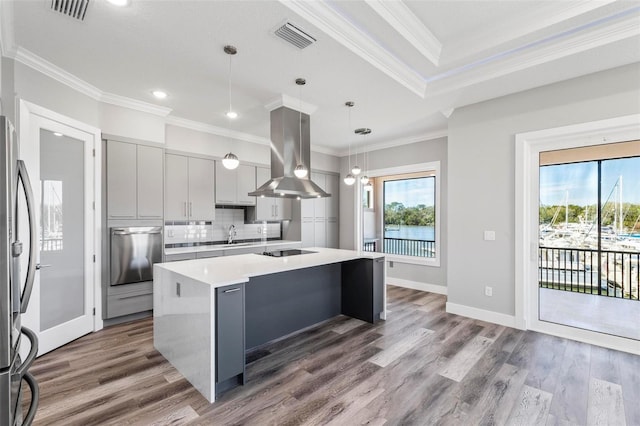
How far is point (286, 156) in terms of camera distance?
369 centimetres

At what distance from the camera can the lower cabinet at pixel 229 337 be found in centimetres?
230

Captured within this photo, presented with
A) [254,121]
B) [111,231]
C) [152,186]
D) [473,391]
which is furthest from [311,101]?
[473,391]

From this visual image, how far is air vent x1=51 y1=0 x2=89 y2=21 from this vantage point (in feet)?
7.01

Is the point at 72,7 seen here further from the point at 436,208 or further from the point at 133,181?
the point at 436,208

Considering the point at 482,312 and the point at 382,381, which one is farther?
the point at 482,312

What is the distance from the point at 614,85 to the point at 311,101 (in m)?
3.24

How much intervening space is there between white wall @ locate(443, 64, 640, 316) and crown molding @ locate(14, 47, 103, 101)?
4586 millimetres

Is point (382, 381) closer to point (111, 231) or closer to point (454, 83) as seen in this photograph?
point (454, 83)

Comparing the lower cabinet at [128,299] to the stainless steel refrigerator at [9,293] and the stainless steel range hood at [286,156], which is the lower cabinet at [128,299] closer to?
the stainless steel range hood at [286,156]

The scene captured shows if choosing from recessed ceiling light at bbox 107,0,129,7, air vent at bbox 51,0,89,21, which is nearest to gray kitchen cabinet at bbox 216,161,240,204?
air vent at bbox 51,0,89,21

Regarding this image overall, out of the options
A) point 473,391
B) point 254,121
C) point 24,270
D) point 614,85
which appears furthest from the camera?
point 254,121

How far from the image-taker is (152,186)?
4152mm

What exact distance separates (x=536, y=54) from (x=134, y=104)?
4.65 metres

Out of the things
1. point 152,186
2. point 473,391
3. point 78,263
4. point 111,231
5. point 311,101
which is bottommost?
point 473,391
